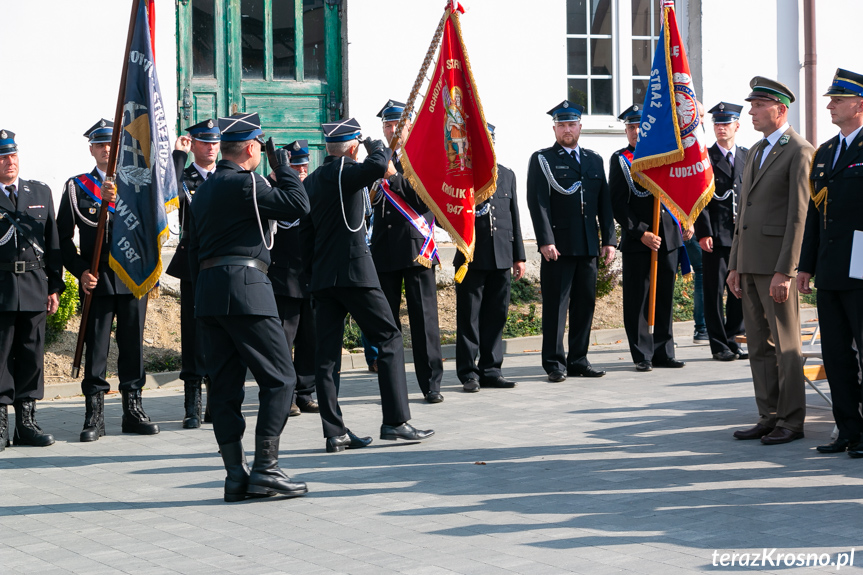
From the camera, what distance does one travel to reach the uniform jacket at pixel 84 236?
813cm

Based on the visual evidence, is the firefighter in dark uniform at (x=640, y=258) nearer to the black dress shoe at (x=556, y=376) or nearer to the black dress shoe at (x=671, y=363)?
the black dress shoe at (x=671, y=363)

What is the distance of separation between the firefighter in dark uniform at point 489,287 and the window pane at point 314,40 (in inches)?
169

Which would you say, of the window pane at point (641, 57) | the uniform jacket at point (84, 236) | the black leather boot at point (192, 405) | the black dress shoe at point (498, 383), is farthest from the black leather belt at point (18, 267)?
the window pane at point (641, 57)

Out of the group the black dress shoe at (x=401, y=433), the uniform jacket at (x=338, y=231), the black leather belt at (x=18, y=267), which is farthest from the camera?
the black leather belt at (x=18, y=267)

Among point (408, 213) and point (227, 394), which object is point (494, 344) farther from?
point (227, 394)

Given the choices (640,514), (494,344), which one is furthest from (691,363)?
(640,514)

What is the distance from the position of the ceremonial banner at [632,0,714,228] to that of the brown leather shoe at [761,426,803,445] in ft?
10.1

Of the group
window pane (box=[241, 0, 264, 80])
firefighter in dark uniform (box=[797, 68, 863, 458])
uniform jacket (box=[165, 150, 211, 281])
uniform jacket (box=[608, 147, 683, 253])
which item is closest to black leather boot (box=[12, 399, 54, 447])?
uniform jacket (box=[165, 150, 211, 281])

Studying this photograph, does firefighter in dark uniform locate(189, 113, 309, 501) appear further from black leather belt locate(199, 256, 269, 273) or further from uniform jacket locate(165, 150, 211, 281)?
uniform jacket locate(165, 150, 211, 281)

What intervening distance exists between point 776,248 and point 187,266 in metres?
4.26

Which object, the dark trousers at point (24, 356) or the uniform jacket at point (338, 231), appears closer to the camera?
the uniform jacket at point (338, 231)

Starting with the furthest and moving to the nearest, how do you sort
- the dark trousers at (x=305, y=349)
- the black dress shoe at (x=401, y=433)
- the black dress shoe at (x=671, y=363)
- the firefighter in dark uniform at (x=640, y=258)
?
the black dress shoe at (x=671, y=363) < the firefighter in dark uniform at (x=640, y=258) < the dark trousers at (x=305, y=349) < the black dress shoe at (x=401, y=433)

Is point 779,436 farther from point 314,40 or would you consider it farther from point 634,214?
point 314,40

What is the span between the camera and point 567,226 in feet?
33.4
